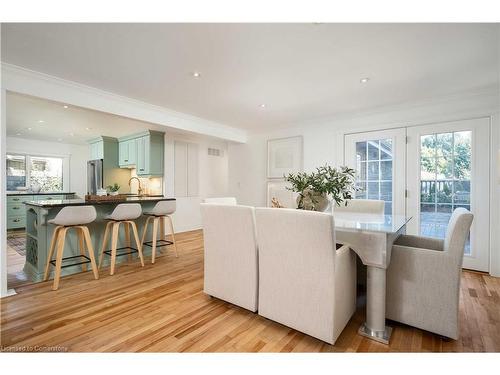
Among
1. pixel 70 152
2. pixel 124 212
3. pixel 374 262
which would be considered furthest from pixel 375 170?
pixel 70 152

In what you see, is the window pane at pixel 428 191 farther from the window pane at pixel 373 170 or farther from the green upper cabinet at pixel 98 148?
the green upper cabinet at pixel 98 148

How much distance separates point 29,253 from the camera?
3012 mm

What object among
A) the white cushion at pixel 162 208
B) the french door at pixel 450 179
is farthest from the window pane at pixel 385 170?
the white cushion at pixel 162 208

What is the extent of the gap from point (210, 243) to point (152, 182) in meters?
3.67

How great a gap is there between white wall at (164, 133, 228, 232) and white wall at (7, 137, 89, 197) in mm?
3633

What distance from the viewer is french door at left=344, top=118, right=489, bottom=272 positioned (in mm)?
3027

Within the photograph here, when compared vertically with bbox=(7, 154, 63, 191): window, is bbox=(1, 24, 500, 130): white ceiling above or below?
above

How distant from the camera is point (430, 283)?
1.68 meters

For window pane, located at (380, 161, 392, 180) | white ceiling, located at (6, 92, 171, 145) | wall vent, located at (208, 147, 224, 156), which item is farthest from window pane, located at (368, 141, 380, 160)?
wall vent, located at (208, 147, 224, 156)

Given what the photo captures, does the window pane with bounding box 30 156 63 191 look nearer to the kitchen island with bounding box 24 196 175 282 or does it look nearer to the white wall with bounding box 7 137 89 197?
the white wall with bounding box 7 137 89 197

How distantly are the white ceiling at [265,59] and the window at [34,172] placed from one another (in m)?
5.10

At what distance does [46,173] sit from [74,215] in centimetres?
532
